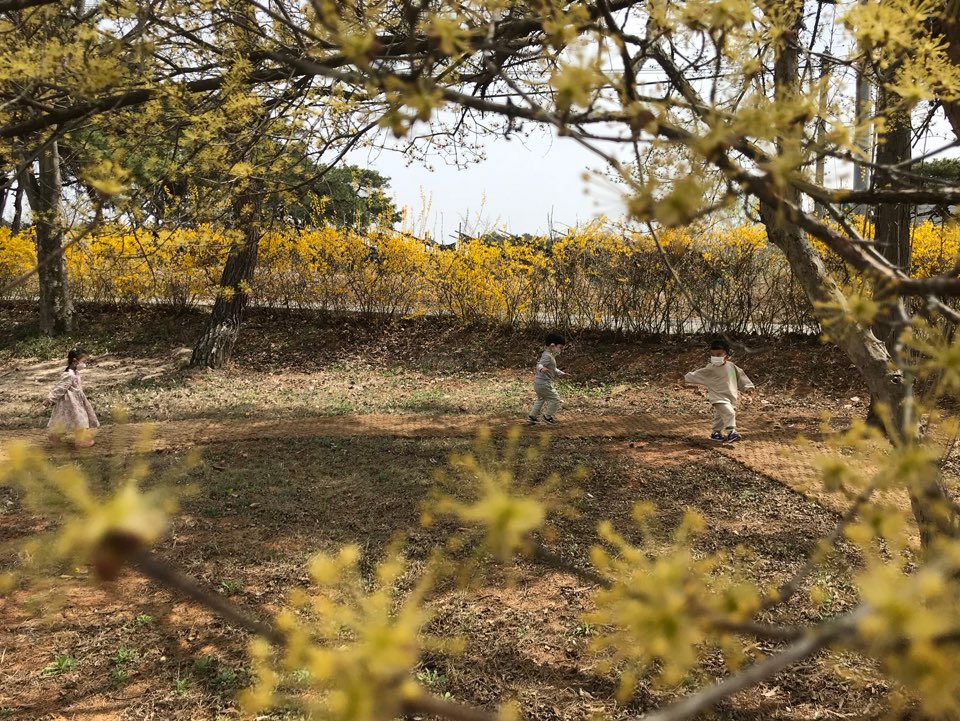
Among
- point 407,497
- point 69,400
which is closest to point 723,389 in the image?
point 407,497

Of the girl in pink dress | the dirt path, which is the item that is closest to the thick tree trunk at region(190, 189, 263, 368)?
the dirt path

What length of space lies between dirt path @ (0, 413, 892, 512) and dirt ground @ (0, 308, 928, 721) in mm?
45

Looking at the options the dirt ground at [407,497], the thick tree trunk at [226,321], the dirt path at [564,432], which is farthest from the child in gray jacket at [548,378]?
the thick tree trunk at [226,321]

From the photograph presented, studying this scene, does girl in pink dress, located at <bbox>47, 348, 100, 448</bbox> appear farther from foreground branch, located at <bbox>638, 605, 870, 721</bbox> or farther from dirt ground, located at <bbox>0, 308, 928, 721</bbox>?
foreground branch, located at <bbox>638, 605, 870, 721</bbox>

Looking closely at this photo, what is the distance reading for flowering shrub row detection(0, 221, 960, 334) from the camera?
1105 cm

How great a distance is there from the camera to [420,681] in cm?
304

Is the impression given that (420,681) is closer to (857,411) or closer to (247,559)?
(247,559)

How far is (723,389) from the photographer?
6910 mm

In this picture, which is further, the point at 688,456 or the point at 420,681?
the point at 688,456

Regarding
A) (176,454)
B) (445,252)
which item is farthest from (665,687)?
(445,252)

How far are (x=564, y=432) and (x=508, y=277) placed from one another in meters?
5.56

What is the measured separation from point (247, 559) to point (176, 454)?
2711mm

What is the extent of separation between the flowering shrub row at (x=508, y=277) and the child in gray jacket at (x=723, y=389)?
346cm

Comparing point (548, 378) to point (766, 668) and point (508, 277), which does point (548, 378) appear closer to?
point (508, 277)
